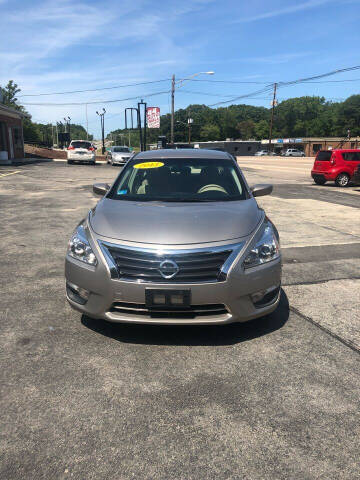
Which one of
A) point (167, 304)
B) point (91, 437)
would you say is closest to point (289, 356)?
point (167, 304)

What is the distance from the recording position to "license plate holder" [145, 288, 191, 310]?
2.80 meters

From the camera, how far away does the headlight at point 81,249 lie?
309 centimetres

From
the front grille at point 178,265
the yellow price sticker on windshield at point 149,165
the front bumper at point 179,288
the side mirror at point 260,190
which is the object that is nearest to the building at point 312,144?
the side mirror at point 260,190

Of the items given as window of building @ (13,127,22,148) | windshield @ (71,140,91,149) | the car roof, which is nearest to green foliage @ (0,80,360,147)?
window of building @ (13,127,22,148)

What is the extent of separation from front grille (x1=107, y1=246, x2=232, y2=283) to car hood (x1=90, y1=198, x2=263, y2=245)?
118 mm

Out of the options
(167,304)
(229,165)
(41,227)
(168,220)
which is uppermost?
(229,165)

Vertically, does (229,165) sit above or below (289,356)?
above

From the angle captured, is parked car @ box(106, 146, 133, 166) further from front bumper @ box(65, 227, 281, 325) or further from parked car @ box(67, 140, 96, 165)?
front bumper @ box(65, 227, 281, 325)

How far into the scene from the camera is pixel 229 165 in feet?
15.3

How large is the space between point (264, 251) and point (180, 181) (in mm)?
1533

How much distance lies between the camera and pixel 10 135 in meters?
31.1

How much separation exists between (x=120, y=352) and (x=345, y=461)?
1.73m

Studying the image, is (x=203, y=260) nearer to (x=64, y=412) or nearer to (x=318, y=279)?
(x=64, y=412)

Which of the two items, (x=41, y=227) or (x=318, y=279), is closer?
(x=318, y=279)
